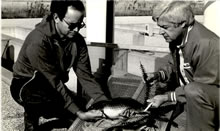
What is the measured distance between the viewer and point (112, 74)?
4.17 m

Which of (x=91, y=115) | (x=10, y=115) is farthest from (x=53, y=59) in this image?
(x=10, y=115)

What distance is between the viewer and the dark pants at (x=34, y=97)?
3131 millimetres

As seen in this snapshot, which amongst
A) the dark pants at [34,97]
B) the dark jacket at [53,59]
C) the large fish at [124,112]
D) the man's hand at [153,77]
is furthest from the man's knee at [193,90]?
the dark pants at [34,97]

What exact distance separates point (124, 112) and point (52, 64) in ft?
2.73

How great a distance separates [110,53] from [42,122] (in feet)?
3.91

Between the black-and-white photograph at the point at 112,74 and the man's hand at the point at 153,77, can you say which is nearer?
the black-and-white photograph at the point at 112,74

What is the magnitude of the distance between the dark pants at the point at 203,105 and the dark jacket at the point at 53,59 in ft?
3.28

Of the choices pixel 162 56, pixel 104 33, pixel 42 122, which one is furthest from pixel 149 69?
pixel 42 122

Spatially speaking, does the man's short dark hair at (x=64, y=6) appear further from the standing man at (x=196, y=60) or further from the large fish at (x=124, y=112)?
the large fish at (x=124, y=112)

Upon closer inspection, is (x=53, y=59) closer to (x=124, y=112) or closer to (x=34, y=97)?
(x=34, y=97)

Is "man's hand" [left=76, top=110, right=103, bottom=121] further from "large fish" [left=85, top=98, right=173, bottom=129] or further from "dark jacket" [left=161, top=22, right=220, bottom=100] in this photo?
"dark jacket" [left=161, top=22, right=220, bottom=100]

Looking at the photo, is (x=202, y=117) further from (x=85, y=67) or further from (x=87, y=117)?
(x=85, y=67)

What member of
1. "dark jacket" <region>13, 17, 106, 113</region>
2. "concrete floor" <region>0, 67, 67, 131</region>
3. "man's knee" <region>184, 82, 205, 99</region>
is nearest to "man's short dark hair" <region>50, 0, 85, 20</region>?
"dark jacket" <region>13, 17, 106, 113</region>

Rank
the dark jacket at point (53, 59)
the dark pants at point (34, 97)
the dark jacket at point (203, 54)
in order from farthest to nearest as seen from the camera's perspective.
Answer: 1. the dark pants at point (34, 97)
2. the dark jacket at point (53, 59)
3. the dark jacket at point (203, 54)
